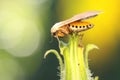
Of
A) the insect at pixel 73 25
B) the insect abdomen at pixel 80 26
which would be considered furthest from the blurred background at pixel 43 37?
the insect abdomen at pixel 80 26

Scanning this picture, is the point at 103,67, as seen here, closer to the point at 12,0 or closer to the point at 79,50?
the point at 79,50

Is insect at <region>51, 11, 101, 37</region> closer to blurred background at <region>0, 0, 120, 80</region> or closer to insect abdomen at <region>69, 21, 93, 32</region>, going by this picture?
insect abdomen at <region>69, 21, 93, 32</region>

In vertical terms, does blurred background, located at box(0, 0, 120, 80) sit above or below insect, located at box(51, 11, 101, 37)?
above

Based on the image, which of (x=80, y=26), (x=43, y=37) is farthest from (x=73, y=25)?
(x=43, y=37)

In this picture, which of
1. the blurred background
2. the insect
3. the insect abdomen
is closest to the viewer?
the insect

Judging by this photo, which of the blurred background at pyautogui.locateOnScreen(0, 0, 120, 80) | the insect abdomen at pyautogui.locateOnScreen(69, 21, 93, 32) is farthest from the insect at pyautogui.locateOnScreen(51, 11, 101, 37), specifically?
the blurred background at pyautogui.locateOnScreen(0, 0, 120, 80)
